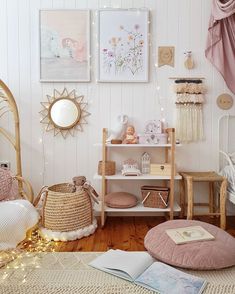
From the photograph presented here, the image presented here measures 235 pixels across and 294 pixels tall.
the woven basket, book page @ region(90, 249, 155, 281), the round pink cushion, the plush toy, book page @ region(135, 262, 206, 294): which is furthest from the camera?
the plush toy

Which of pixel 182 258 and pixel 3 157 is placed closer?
pixel 182 258

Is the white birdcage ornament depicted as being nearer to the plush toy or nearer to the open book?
the plush toy

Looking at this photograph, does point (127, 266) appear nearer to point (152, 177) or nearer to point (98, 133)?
point (152, 177)

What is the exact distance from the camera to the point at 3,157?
3189 mm

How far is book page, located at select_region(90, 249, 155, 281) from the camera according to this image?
6.02ft

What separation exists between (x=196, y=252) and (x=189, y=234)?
0.74 feet

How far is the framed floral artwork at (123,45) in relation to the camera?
3.06 meters

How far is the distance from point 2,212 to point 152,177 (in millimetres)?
1276

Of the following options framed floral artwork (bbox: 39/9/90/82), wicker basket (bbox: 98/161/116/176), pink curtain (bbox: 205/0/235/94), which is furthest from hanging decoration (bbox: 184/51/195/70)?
wicker basket (bbox: 98/161/116/176)

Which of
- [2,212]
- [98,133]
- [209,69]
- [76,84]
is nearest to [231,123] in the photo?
[209,69]

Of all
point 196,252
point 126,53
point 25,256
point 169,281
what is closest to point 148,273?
point 169,281

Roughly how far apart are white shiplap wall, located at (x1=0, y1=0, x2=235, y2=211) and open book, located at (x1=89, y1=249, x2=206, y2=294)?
127cm

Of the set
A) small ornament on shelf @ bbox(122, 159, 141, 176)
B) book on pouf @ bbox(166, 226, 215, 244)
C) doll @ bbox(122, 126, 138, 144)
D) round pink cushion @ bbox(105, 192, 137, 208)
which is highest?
doll @ bbox(122, 126, 138, 144)

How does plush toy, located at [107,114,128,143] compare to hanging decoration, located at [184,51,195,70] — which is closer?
plush toy, located at [107,114,128,143]
